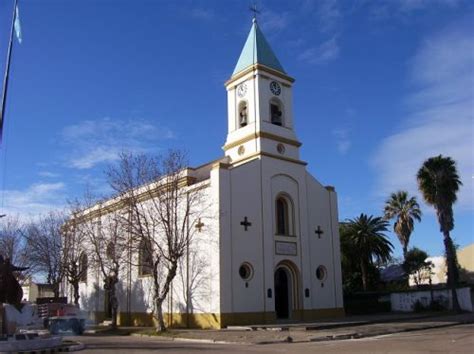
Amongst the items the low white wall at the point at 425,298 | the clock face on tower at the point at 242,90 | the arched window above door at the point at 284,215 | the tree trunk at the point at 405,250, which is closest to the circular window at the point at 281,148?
the arched window above door at the point at 284,215

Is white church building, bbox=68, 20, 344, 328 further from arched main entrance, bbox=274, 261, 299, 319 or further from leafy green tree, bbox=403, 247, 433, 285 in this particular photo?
leafy green tree, bbox=403, 247, 433, 285

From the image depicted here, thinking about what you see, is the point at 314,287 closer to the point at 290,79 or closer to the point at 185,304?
A: the point at 185,304

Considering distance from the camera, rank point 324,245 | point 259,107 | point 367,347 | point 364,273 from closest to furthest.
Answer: point 367,347 < point 259,107 < point 324,245 < point 364,273

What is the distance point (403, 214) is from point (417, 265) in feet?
16.6

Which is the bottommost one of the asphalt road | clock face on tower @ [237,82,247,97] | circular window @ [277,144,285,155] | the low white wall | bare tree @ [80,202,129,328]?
the asphalt road

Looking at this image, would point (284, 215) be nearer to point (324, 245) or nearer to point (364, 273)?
point (324, 245)

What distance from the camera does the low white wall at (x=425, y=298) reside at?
3656cm

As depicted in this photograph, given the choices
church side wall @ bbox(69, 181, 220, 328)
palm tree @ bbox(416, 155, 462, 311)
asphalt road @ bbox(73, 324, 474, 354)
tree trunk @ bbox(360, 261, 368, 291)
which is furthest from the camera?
tree trunk @ bbox(360, 261, 368, 291)

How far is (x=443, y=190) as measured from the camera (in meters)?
36.1

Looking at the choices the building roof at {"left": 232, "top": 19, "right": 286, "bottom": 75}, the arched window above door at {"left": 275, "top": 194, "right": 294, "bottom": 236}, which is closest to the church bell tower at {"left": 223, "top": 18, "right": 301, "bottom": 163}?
the building roof at {"left": 232, "top": 19, "right": 286, "bottom": 75}

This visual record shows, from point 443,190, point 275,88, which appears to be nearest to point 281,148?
point 275,88

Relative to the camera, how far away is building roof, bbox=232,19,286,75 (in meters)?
33.5

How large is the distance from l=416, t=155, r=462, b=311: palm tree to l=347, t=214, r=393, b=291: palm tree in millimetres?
11538

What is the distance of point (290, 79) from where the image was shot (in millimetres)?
34625
